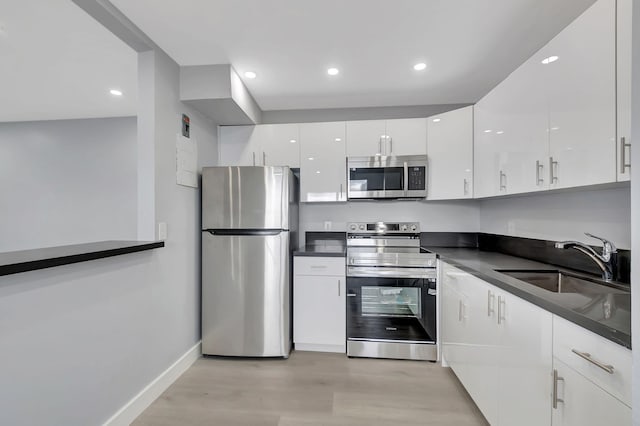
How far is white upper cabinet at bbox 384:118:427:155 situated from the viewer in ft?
8.99

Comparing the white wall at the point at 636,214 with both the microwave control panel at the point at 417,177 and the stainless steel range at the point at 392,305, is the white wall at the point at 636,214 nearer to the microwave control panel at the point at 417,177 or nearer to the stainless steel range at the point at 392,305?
the stainless steel range at the point at 392,305

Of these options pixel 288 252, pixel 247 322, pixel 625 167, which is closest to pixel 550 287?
pixel 625 167

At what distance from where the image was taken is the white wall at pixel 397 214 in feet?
9.81

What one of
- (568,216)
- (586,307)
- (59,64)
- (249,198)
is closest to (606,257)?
(568,216)

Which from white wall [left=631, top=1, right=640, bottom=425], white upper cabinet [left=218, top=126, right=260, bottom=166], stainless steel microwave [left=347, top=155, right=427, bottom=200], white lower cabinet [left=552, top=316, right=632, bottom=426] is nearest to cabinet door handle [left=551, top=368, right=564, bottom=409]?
white lower cabinet [left=552, top=316, right=632, bottom=426]

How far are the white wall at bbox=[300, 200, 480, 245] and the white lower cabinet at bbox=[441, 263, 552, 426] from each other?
1.01 metres

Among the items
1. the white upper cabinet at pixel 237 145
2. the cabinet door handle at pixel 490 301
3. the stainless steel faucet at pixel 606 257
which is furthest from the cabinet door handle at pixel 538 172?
the white upper cabinet at pixel 237 145

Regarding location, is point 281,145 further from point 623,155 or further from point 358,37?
point 623,155

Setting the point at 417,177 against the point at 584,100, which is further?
the point at 417,177

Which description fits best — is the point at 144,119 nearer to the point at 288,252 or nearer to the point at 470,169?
the point at 288,252

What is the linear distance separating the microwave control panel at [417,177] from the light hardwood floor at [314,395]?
1.60 meters

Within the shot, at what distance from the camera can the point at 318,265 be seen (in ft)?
8.34

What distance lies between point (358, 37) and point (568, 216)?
1823 millimetres

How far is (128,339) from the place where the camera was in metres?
1.70
